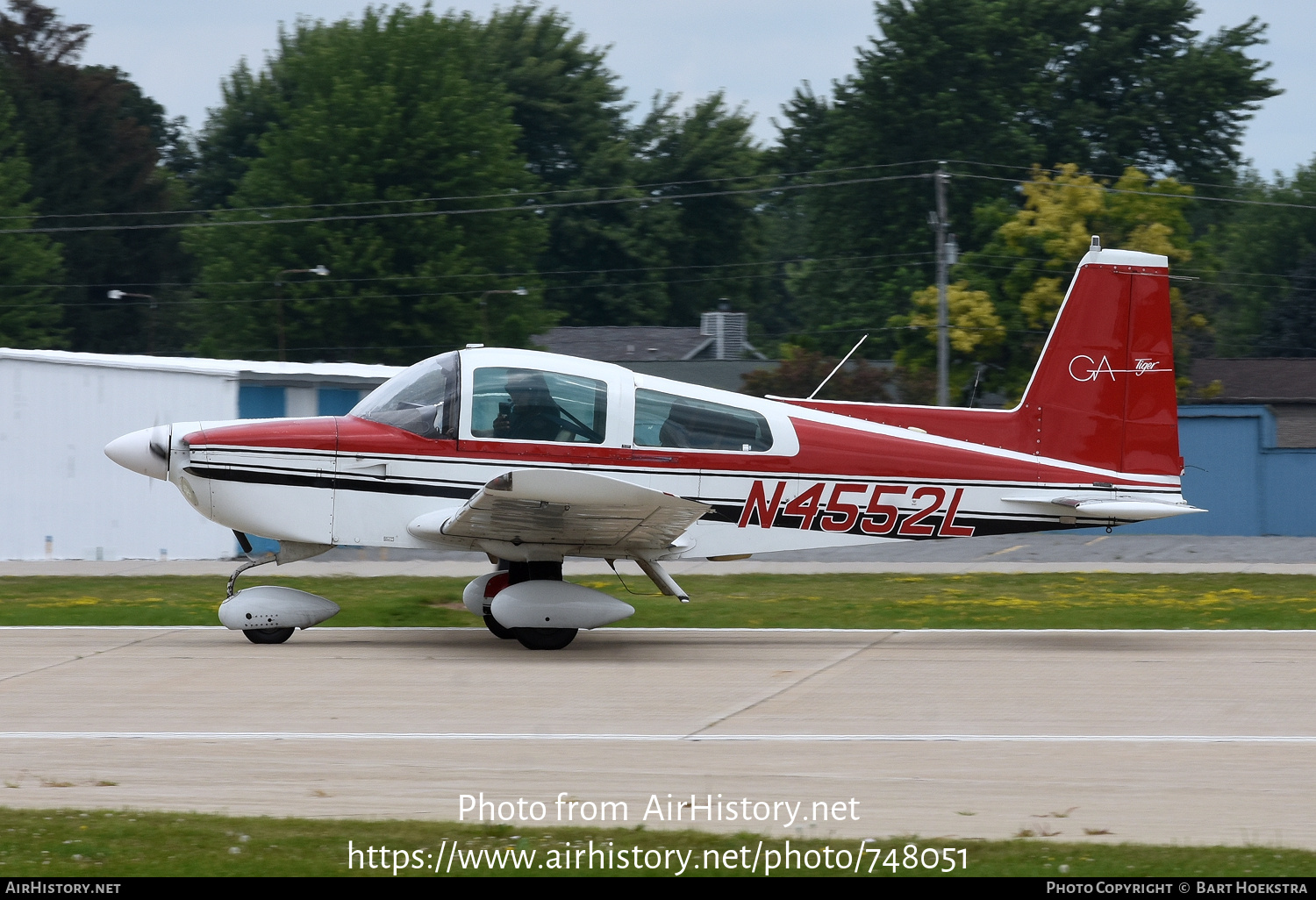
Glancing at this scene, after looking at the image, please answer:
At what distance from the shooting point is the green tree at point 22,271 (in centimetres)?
4634

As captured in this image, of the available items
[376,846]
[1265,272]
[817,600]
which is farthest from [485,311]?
[1265,272]

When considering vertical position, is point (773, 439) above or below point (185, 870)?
above

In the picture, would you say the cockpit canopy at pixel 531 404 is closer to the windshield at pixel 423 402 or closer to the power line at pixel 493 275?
the windshield at pixel 423 402

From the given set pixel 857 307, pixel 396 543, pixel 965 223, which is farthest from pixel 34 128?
pixel 396 543

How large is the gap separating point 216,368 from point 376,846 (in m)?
15.7

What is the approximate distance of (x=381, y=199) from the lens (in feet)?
151

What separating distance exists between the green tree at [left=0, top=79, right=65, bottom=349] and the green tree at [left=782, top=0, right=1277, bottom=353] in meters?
27.0

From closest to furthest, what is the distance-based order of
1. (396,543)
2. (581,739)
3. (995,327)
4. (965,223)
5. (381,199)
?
(581,739)
(396,543)
(995,327)
(381,199)
(965,223)

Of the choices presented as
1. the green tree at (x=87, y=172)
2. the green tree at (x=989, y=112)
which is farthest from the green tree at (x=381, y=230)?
the green tree at (x=989, y=112)

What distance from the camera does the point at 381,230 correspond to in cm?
4512

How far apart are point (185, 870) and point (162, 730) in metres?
2.97

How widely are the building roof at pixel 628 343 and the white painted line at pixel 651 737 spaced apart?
42.7 meters

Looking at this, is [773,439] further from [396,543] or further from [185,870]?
[185,870]

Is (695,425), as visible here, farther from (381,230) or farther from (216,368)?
(381,230)
